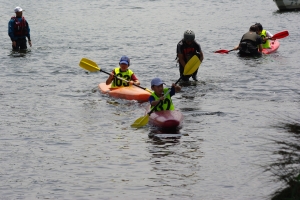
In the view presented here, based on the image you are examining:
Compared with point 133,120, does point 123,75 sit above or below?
above

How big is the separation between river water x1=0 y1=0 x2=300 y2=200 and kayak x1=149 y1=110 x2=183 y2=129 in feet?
0.71

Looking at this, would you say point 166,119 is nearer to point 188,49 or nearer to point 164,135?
point 164,135

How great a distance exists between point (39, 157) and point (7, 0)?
120 feet

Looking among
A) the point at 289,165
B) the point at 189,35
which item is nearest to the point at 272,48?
the point at 189,35

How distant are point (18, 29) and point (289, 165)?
53.7ft

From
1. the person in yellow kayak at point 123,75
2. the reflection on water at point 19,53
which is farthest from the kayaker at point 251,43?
the reflection on water at point 19,53

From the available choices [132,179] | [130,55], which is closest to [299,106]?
[132,179]

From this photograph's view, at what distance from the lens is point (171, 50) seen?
23.6 m

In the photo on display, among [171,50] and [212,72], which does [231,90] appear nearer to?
[212,72]

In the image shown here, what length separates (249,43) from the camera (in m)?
20.1

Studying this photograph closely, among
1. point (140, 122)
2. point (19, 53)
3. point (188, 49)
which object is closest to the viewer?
point (140, 122)

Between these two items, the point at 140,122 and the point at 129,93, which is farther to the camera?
the point at 129,93

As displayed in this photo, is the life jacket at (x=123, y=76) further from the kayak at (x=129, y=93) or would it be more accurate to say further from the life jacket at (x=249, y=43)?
the life jacket at (x=249, y=43)

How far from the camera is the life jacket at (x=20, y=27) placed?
851 inches
